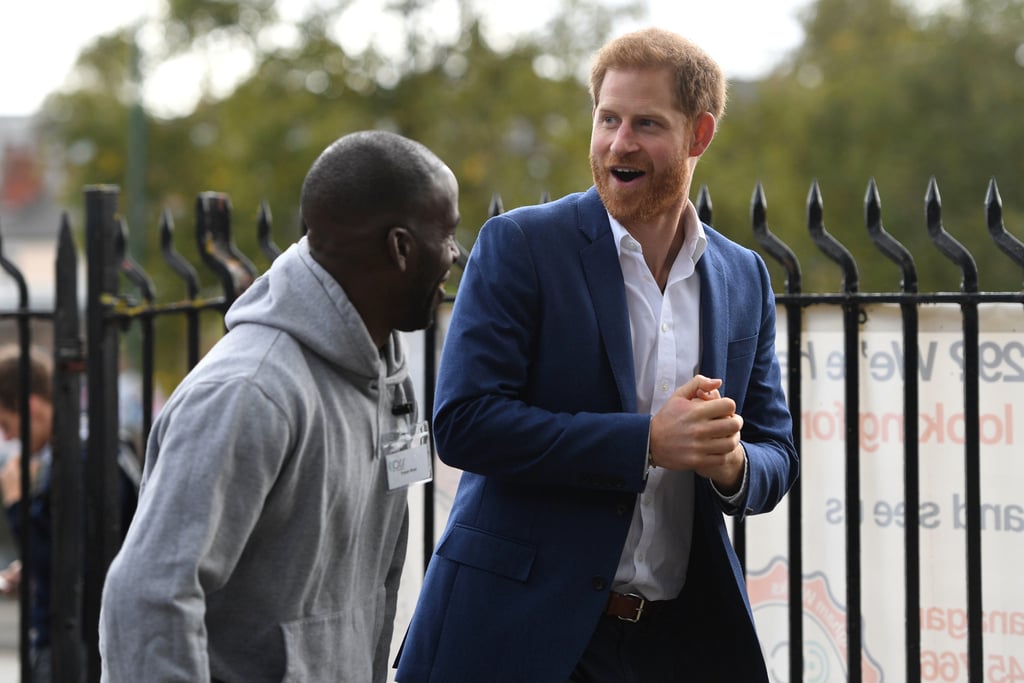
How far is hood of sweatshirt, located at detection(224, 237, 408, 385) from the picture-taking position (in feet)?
7.10

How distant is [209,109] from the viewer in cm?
1930

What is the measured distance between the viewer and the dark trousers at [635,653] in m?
2.66

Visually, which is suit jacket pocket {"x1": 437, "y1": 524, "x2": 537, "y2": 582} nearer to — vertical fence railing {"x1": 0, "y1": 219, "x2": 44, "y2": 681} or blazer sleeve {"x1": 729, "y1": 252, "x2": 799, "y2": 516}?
blazer sleeve {"x1": 729, "y1": 252, "x2": 799, "y2": 516}

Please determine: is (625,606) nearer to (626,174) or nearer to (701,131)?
(626,174)

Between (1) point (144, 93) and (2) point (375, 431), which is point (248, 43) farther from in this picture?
(2) point (375, 431)

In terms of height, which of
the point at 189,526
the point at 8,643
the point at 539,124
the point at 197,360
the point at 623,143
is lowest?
the point at 8,643

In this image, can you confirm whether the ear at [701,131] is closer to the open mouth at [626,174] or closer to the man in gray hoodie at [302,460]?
the open mouth at [626,174]

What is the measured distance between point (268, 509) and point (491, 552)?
25.4 inches

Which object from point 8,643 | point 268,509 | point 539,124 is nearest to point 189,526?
point 268,509

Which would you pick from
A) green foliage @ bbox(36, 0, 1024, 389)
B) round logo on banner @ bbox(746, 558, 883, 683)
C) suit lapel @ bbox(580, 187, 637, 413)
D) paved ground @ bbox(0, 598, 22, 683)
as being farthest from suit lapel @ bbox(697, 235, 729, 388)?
green foliage @ bbox(36, 0, 1024, 389)

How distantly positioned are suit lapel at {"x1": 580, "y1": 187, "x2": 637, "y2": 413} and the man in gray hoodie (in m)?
0.41

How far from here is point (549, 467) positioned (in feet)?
8.27

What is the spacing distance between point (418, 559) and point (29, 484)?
1.48 meters

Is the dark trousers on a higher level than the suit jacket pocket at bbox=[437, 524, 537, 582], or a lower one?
lower
